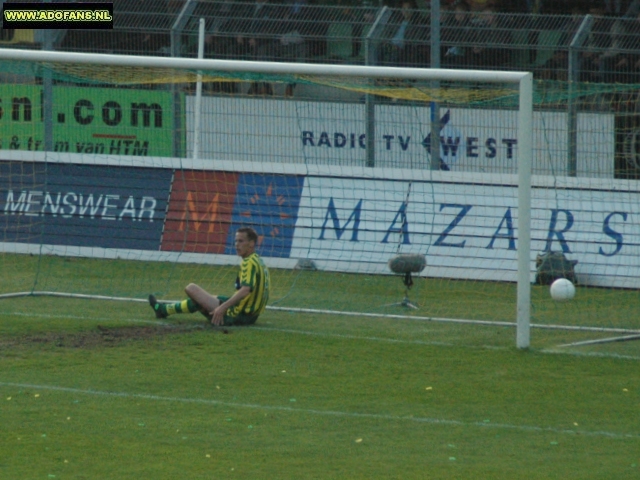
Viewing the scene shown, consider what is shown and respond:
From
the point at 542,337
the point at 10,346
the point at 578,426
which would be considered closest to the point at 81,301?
the point at 10,346

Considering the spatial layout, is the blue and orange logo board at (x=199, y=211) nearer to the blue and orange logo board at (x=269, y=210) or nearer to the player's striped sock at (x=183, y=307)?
the blue and orange logo board at (x=269, y=210)

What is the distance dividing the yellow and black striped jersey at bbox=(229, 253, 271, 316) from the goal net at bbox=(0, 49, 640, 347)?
1.25 meters

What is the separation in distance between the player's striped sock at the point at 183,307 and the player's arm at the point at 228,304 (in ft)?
0.94

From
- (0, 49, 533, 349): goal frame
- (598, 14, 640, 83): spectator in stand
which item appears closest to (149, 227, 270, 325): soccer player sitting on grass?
(0, 49, 533, 349): goal frame

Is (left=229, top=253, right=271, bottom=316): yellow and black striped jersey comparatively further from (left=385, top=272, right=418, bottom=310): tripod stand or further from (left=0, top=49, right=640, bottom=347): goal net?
(left=385, top=272, right=418, bottom=310): tripod stand

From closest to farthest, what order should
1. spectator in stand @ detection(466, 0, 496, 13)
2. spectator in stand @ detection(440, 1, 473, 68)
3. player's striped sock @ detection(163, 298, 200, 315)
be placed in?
1. player's striped sock @ detection(163, 298, 200, 315)
2. spectator in stand @ detection(440, 1, 473, 68)
3. spectator in stand @ detection(466, 0, 496, 13)

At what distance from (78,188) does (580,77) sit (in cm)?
687

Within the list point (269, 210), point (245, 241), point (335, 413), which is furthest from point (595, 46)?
point (335, 413)

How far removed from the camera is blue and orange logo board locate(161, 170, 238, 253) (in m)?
15.1

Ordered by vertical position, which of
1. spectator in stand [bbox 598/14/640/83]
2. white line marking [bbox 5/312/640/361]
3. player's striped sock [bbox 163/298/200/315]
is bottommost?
white line marking [bbox 5/312/640/361]

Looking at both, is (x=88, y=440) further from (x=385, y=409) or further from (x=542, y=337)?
(x=542, y=337)

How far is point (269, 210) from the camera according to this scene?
49.9 ft

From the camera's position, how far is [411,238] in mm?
14141

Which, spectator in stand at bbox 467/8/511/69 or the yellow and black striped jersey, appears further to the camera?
spectator in stand at bbox 467/8/511/69
